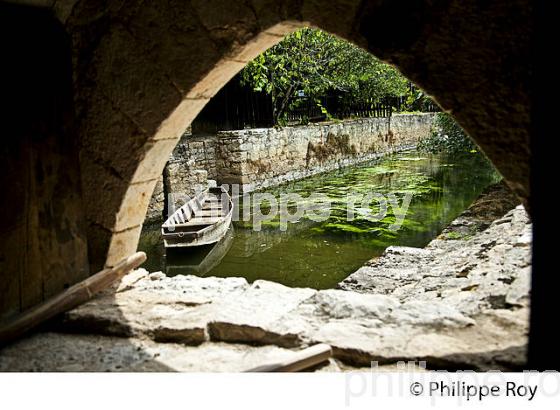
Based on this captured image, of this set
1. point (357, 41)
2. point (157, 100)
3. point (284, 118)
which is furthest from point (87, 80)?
point (284, 118)

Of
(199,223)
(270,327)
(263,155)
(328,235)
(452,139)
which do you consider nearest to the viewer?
(270,327)

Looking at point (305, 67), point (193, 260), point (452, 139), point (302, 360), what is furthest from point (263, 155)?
point (302, 360)

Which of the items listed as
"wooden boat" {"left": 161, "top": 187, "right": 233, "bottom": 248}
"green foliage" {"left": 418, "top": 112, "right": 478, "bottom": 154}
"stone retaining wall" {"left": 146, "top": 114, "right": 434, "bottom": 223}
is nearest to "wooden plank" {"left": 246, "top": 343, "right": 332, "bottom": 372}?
"wooden boat" {"left": 161, "top": 187, "right": 233, "bottom": 248}

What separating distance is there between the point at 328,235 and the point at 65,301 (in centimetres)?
589

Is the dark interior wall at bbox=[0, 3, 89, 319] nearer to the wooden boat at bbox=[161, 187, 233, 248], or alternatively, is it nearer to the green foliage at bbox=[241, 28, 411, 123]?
the wooden boat at bbox=[161, 187, 233, 248]

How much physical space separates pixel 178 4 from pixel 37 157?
91cm

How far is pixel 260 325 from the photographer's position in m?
1.96

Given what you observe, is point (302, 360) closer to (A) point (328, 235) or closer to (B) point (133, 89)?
(B) point (133, 89)

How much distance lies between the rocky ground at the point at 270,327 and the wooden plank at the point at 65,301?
1.9 inches

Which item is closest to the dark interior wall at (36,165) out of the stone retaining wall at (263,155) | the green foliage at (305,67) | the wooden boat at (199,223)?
→ the wooden boat at (199,223)

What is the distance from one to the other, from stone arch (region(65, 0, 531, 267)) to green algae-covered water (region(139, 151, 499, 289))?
12.2 feet

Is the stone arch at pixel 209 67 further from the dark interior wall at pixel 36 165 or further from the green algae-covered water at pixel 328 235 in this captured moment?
the green algae-covered water at pixel 328 235

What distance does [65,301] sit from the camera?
218 centimetres

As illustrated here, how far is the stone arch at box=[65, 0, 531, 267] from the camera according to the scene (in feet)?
5.07
